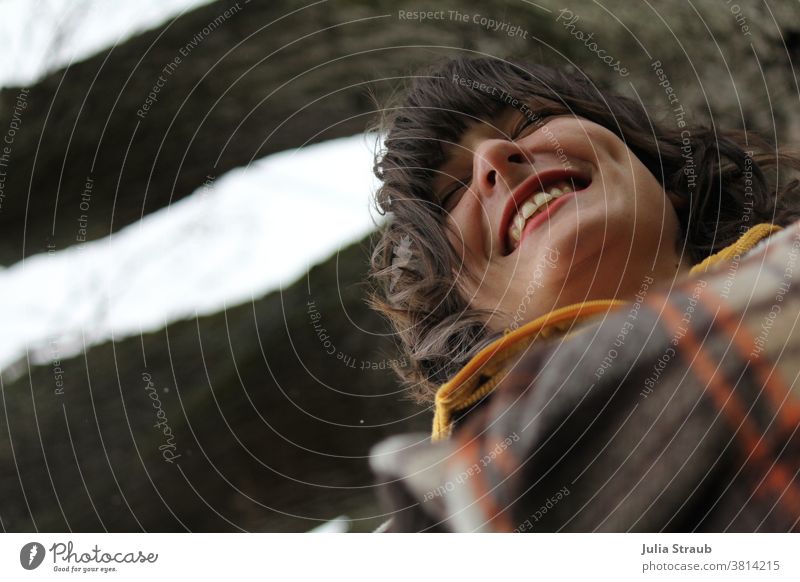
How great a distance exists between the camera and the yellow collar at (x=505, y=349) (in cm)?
43

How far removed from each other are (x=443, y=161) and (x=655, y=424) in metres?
0.25

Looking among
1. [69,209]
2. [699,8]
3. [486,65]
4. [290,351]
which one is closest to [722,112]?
[699,8]

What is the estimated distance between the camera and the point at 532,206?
500mm

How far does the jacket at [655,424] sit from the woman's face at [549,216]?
0.23ft

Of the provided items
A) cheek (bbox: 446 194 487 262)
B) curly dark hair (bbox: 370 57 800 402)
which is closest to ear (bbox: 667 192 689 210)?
curly dark hair (bbox: 370 57 800 402)

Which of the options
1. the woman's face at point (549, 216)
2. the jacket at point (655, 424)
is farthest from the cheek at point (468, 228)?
the jacket at point (655, 424)

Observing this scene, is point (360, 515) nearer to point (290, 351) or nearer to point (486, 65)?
point (290, 351)

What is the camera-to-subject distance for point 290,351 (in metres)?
0.69

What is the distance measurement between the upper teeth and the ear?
8 cm
